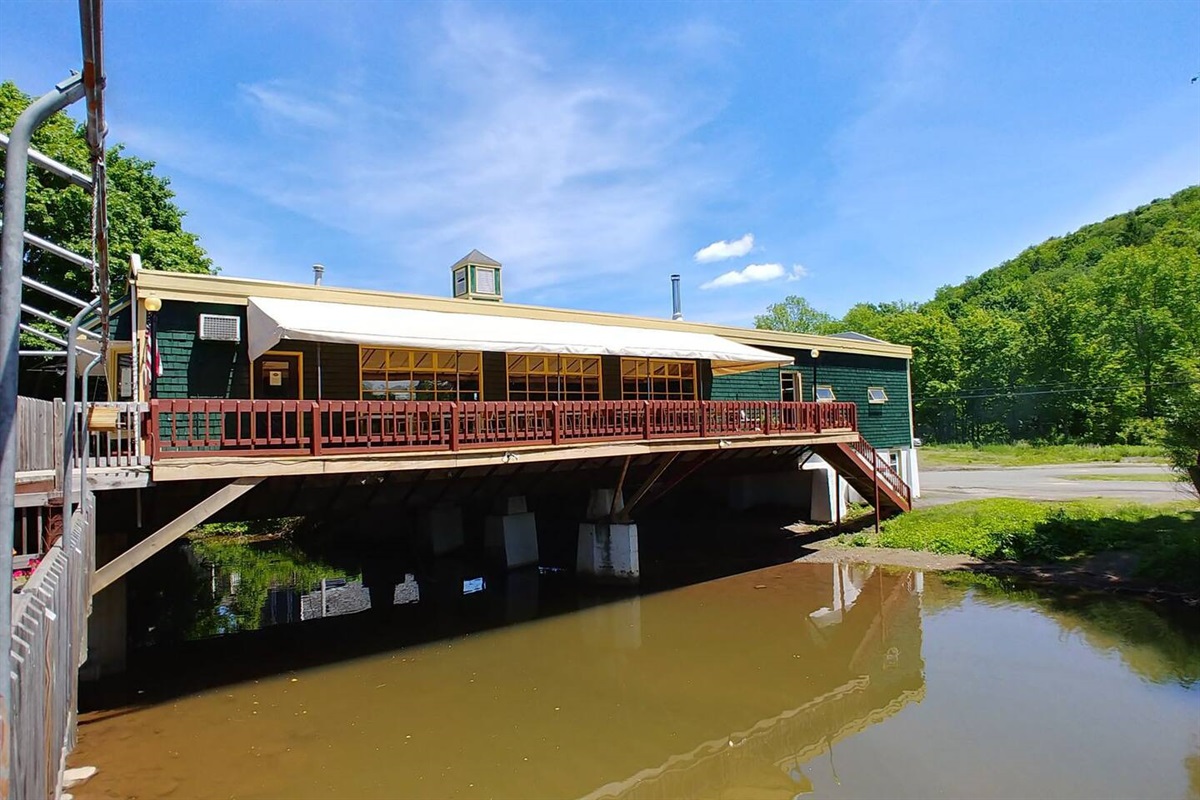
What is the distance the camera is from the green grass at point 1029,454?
37675 mm

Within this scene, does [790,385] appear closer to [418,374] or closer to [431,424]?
[418,374]

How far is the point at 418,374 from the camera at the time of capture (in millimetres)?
12922

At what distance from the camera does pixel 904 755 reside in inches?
265

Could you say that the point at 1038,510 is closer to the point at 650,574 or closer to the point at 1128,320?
the point at 650,574

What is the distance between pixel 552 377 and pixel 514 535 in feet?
12.3

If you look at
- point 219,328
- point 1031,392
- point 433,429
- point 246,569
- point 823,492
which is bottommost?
point 246,569

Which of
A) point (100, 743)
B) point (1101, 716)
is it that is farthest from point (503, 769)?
point (1101, 716)

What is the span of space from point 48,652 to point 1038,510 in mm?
19509

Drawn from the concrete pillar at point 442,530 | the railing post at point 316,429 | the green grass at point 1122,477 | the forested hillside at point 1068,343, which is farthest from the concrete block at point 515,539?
the forested hillside at point 1068,343

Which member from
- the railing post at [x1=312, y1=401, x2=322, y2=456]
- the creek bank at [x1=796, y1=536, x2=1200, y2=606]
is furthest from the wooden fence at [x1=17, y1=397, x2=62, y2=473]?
the creek bank at [x1=796, y1=536, x2=1200, y2=606]

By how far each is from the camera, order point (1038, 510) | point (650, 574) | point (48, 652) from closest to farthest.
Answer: point (48, 652), point (650, 574), point (1038, 510)

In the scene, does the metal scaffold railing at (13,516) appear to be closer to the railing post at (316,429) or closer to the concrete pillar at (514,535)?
the railing post at (316,429)

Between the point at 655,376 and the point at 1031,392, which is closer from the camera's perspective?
the point at 655,376

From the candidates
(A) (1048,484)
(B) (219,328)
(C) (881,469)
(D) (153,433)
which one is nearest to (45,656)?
(D) (153,433)
